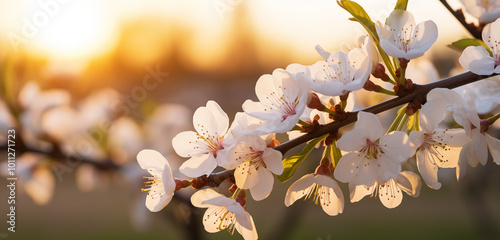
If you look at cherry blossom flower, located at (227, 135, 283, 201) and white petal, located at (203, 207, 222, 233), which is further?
white petal, located at (203, 207, 222, 233)

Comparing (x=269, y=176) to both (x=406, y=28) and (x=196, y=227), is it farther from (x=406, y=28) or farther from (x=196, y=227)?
(x=196, y=227)

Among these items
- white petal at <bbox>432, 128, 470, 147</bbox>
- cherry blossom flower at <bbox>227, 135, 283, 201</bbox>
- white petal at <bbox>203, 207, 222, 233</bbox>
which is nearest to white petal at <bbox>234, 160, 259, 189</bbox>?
cherry blossom flower at <bbox>227, 135, 283, 201</bbox>

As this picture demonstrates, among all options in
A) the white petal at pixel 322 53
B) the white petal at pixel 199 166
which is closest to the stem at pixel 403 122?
the white petal at pixel 322 53

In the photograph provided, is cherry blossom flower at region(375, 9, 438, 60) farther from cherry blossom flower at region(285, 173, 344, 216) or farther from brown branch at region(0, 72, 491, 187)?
cherry blossom flower at region(285, 173, 344, 216)

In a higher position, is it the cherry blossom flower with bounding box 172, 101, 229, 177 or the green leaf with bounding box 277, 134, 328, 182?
the cherry blossom flower with bounding box 172, 101, 229, 177

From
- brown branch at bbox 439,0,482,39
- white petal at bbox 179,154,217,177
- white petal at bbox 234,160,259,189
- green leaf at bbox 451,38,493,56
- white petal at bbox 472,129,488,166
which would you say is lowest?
white petal at bbox 472,129,488,166

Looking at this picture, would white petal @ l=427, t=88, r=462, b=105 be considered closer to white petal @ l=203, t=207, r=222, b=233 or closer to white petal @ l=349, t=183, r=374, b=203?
white petal @ l=349, t=183, r=374, b=203

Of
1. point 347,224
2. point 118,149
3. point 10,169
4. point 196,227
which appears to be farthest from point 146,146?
point 347,224
